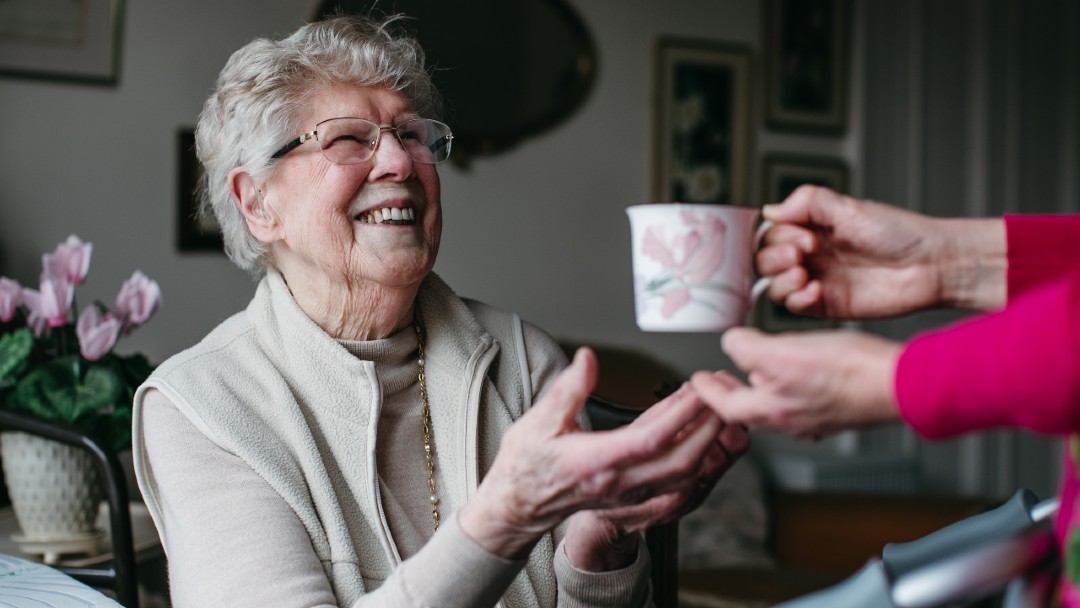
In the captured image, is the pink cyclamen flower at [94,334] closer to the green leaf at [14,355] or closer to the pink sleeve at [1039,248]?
the green leaf at [14,355]

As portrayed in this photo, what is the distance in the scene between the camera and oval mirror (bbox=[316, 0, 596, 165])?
124 inches

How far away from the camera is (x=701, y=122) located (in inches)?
142

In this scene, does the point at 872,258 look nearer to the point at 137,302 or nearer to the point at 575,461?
the point at 575,461

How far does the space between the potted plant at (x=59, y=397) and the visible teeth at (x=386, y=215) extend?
1.58 ft

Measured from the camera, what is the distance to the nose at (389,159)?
142 centimetres

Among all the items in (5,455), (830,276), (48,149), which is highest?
(48,149)

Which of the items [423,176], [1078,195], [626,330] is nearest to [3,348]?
[423,176]

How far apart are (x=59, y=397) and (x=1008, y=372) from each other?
55.2 inches

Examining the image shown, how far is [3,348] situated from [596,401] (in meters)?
0.91

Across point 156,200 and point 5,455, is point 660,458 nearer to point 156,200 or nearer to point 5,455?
point 5,455

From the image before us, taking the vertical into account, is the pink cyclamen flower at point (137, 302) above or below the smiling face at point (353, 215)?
below

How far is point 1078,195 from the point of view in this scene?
438 cm

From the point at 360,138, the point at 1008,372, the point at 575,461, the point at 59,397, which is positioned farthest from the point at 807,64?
the point at 1008,372

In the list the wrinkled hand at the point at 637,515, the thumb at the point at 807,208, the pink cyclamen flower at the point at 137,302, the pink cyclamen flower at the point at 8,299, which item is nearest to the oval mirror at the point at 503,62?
the pink cyclamen flower at the point at 137,302
